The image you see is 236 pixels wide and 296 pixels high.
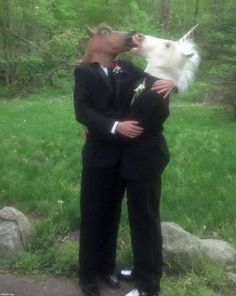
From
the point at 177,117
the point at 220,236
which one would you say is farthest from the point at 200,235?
the point at 177,117

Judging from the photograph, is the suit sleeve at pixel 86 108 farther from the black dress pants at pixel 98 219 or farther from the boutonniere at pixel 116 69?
the black dress pants at pixel 98 219

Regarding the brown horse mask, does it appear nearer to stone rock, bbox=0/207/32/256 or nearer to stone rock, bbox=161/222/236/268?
stone rock, bbox=161/222/236/268

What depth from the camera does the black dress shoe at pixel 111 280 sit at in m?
5.06

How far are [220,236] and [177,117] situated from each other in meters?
8.82

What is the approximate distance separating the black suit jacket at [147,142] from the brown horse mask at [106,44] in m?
0.34

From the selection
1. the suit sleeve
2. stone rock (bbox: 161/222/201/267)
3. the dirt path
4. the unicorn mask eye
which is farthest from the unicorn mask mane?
the dirt path

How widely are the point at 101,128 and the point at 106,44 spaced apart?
0.64m

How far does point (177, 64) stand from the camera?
14.6 ft

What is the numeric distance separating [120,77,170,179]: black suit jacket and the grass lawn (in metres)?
1.01

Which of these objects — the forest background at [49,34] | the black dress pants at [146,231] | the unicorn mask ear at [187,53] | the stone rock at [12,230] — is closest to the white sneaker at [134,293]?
the black dress pants at [146,231]

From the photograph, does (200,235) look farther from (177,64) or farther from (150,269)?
(177,64)

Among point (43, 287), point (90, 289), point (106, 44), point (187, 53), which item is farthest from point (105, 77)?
point (43, 287)

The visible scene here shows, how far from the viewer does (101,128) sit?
4.44m

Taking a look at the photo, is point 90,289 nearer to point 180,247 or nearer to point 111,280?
point 111,280
